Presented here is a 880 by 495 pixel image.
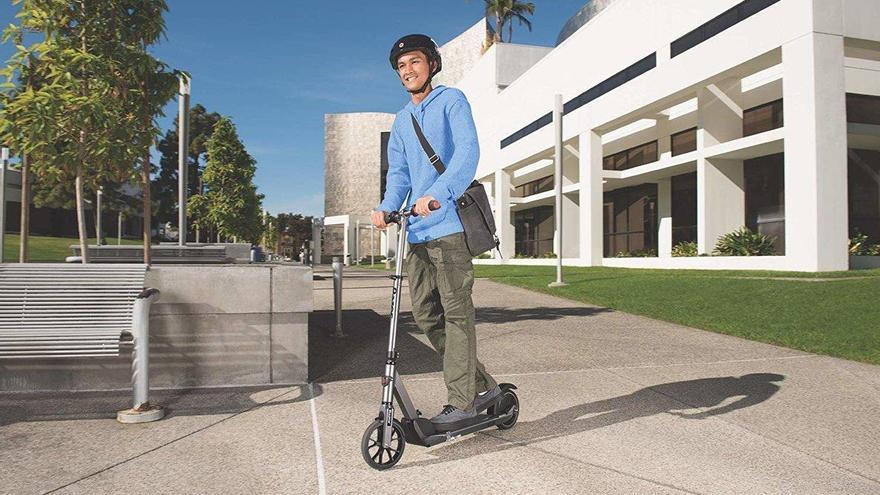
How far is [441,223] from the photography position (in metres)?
3.34

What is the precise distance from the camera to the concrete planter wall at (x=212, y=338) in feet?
15.3

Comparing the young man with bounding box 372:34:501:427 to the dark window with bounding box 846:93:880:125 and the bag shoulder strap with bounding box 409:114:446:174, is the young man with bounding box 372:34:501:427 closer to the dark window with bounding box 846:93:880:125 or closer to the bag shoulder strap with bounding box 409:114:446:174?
the bag shoulder strap with bounding box 409:114:446:174

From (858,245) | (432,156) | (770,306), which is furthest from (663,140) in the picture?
(432,156)

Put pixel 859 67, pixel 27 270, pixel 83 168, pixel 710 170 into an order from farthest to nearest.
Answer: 1. pixel 710 170
2. pixel 859 67
3. pixel 83 168
4. pixel 27 270

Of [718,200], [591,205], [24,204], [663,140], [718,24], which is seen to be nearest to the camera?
[24,204]

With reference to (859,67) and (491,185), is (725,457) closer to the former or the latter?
(859,67)

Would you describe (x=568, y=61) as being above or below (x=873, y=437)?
above

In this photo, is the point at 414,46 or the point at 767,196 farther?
the point at 767,196

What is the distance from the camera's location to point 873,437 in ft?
11.8

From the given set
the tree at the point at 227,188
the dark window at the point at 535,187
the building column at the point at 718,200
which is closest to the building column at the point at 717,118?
the building column at the point at 718,200

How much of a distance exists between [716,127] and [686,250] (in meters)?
4.57

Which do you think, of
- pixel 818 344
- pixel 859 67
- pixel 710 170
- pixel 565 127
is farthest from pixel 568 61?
pixel 818 344

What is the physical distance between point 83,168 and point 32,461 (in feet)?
12.7

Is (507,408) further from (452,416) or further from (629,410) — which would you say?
(629,410)
